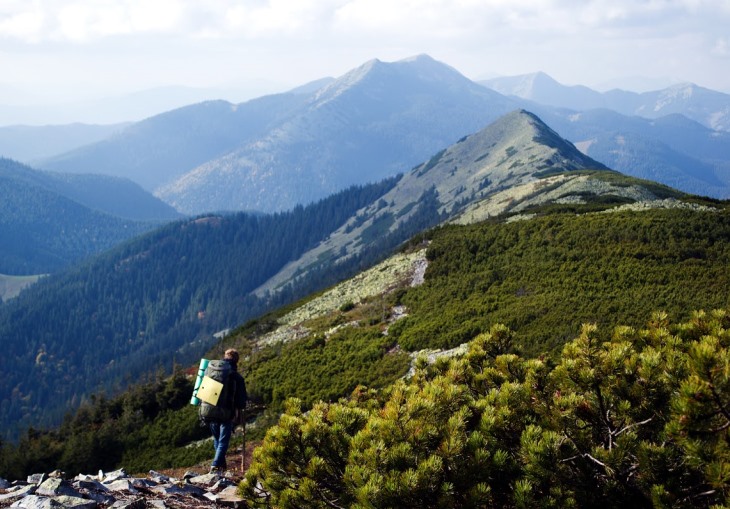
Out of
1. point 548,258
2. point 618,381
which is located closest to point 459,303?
point 548,258

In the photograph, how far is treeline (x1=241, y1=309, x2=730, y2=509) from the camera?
6906 millimetres

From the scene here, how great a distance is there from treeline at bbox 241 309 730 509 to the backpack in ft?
17.5

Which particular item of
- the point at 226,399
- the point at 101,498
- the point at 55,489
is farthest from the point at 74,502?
the point at 226,399

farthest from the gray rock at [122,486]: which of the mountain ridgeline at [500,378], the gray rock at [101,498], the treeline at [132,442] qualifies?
the treeline at [132,442]

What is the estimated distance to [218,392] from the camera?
1481 cm

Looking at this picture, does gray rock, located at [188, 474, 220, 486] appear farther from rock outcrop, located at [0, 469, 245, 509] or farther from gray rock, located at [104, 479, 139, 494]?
gray rock, located at [104, 479, 139, 494]

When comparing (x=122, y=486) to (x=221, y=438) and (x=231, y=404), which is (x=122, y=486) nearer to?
(x=221, y=438)

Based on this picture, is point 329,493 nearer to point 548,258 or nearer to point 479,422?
point 479,422

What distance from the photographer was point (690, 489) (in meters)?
7.06

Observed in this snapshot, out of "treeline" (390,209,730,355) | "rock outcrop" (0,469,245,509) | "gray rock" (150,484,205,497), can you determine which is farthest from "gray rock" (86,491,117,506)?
"treeline" (390,209,730,355)

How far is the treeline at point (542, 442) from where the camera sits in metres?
6.91

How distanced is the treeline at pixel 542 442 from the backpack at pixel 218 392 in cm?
533

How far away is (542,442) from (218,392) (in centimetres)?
971

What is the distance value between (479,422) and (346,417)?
2.26 metres
